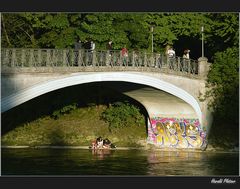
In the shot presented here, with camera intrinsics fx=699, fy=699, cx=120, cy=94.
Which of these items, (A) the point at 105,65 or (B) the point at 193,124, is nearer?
(A) the point at 105,65

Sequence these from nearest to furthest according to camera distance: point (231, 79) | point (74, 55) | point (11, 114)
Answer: point (74, 55) < point (231, 79) < point (11, 114)

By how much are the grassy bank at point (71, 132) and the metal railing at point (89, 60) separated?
17.9ft

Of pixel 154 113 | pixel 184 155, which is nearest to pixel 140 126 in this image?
pixel 154 113

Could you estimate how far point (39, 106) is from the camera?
139ft

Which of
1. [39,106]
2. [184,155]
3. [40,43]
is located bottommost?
[184,155]

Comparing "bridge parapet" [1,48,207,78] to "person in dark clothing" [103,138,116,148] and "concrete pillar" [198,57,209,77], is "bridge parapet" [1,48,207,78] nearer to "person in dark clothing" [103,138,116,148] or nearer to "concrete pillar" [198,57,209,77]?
"concrete pillar" [198,57,209,77]

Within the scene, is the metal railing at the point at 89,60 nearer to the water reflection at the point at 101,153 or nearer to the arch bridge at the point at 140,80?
the arch bridge at the point at 140,80

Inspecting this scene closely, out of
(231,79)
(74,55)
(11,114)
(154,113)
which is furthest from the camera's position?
(11,114)

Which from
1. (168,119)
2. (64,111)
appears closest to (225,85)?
(168,119)

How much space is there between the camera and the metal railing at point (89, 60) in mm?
31016

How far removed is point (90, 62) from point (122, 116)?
816cm

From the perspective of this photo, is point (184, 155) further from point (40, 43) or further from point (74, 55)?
point (40, 43)

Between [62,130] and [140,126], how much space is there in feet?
15.0

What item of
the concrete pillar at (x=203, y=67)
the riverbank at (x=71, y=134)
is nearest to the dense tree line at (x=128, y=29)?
the concrete pillar at (x=203, y=67)
